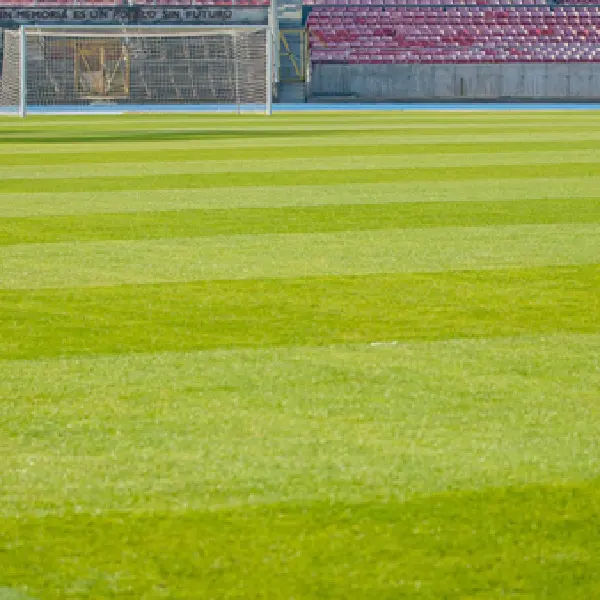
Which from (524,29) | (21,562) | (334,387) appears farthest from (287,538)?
(524,29)

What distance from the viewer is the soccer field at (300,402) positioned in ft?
9.30

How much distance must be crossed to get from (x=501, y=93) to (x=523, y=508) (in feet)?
128

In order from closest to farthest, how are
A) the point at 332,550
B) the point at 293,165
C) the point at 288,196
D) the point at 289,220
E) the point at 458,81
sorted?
the point at 332,550, the point at 289,220, the point at 288,196, the point at 293,165, the point at 458,81

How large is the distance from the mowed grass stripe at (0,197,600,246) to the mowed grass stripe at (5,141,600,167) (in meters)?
5.25

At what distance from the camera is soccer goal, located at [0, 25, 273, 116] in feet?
116

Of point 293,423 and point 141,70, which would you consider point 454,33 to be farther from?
point 293,423

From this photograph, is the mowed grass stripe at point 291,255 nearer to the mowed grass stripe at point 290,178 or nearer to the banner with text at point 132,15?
the mowed grass stripe at point 290,178

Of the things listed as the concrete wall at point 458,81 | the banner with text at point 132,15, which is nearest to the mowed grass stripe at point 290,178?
the concrete wall at point 458,81

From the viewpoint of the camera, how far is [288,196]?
35.9 ft

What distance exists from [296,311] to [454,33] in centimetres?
3842

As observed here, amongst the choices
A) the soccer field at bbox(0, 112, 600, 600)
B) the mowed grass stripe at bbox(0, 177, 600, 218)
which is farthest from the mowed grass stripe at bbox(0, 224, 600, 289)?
the mowed grass stripe at bbox(0, 177, 600, 218)

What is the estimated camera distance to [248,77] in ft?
116

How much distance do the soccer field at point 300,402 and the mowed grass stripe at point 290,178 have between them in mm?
1912

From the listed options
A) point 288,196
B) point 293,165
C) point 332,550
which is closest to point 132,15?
point 293,165
